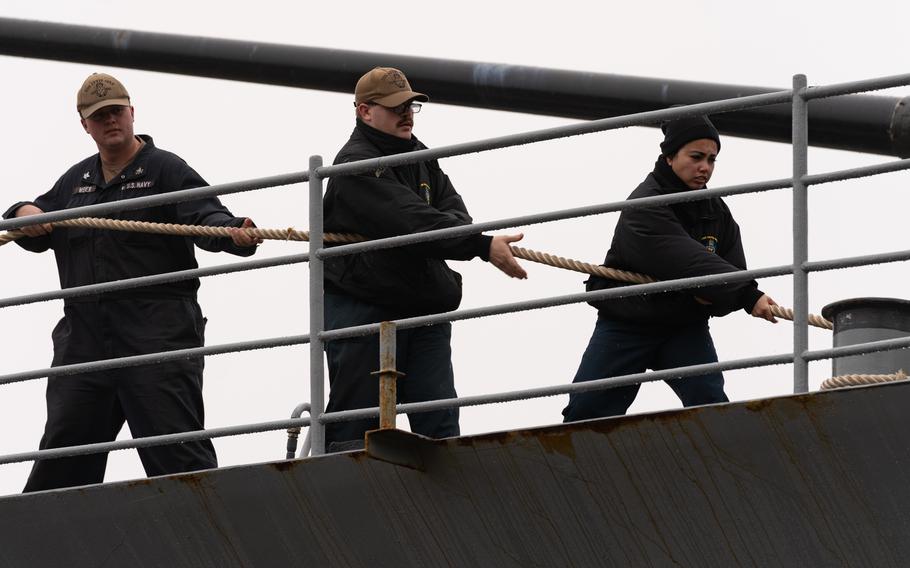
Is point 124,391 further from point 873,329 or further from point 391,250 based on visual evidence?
point 873,329

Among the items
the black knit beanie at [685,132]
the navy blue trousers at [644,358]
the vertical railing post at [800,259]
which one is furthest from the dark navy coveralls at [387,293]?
the vertical railing post at [800,259]

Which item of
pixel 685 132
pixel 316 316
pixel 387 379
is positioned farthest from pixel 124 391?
pixel 685 132

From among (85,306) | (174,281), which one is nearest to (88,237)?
(85,306)

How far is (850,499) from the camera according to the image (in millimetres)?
6348

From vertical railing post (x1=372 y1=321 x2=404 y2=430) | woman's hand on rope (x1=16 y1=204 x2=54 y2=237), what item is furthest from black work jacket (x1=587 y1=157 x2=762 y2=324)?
woman's hand on rope (x1=16 y1=204 x2=54 y2=237)

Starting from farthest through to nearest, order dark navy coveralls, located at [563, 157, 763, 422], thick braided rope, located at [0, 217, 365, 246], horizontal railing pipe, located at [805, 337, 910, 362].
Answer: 1. thick braided rope, located at [0, 217, 365, 246]
2. dark navy coveralls, located at [563, 157, 763, 422]
3. horizontal railing pipe, located at [805, 337, 910, 362]

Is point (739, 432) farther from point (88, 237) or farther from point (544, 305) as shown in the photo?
point (88, 237)

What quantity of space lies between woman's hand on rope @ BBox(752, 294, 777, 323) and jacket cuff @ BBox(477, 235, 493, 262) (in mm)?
1054

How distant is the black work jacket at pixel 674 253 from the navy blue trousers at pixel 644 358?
75mm

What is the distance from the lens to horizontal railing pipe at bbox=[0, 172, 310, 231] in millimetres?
7336

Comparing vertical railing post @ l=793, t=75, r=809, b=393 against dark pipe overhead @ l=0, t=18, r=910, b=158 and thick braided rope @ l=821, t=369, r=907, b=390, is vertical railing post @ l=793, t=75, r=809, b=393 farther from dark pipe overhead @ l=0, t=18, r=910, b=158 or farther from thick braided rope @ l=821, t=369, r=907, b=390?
dark pipe overhead @ l=0, t=18, r=910, b=158

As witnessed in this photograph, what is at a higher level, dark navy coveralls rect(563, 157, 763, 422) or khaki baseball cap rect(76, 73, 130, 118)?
khaki baseball cap rect(76, 73, 130, 118)

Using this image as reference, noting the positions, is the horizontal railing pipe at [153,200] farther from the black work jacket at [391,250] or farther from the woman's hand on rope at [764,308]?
the woman's hand on rope at [764,308]

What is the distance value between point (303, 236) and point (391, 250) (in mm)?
370
